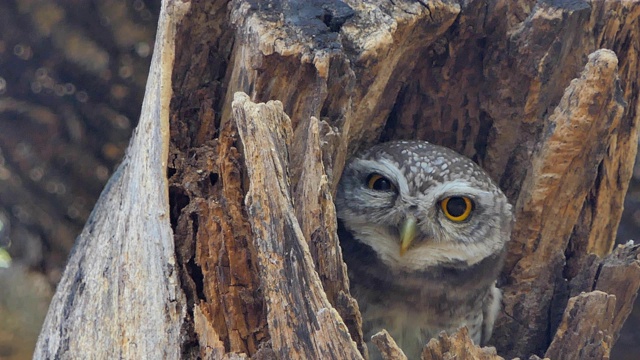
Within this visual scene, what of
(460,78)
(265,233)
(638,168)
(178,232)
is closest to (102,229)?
(178,232)

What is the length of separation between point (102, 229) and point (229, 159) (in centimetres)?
52

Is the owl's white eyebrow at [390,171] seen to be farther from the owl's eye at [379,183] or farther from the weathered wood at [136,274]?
the weathered wood at [136,274]

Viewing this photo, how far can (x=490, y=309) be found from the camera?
7.94 ft

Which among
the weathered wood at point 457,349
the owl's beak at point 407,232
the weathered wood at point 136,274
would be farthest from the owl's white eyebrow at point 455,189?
the weathered wood at point 136,274

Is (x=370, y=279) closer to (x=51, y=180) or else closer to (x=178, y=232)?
(x=178, y=232)

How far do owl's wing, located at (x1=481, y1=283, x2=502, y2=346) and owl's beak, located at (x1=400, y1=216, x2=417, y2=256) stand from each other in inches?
16.6

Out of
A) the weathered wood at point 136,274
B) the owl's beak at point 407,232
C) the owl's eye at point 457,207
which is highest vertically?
the owl's eye at point 457,207

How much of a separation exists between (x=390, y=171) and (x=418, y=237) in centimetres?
23

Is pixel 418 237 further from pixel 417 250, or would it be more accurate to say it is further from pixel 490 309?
pixel 490 309

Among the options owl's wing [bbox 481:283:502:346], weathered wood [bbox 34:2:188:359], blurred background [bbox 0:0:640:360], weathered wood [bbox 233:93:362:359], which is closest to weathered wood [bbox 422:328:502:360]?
weathered wood [bbox 233:93:362:359]

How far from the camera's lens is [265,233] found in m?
1.45

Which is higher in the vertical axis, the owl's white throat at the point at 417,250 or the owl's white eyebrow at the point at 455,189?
the owl's white eyebrow at the point at 455,189

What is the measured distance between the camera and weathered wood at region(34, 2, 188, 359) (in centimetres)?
153

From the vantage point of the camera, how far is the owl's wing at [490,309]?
241 cm
